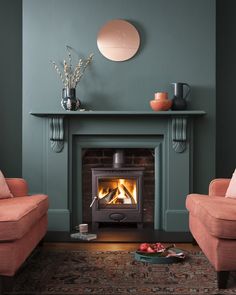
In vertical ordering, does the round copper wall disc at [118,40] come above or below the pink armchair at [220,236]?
above

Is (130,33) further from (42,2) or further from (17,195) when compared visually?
(17,195)

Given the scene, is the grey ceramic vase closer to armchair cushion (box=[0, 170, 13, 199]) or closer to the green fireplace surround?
the green fireplace surround

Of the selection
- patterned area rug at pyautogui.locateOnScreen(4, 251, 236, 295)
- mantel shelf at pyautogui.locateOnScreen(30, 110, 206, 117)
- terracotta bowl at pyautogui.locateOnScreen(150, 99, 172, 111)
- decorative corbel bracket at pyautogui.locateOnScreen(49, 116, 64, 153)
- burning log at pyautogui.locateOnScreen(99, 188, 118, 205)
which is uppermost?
terracotta bowl at pyautogui.locateOnScreen(150, 99, 172, 111)

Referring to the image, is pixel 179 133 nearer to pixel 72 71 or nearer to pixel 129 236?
pixel 129 236

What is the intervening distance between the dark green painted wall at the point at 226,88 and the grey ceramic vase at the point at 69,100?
1639mm

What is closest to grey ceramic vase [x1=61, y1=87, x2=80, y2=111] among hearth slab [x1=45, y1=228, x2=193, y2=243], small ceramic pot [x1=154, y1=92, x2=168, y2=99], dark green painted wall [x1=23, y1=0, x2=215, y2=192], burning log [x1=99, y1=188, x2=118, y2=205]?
dark green painted wall [x1=23, y1=0, x2=215, y2=192]

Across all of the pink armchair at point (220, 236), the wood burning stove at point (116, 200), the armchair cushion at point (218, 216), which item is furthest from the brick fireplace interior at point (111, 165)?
the pink armchair at point (220, 236)

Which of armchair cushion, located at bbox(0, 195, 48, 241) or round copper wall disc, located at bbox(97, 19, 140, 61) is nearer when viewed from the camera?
armchair cushion, located at bbox(0, 195, 48, 241)

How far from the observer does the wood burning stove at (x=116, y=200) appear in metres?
4.48

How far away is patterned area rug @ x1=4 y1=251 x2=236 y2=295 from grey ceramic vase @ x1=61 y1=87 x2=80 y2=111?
4.83ft

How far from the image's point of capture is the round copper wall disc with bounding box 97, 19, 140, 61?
442 centimetres

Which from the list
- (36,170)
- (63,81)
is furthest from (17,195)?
(63,81)

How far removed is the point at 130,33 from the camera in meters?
4.42

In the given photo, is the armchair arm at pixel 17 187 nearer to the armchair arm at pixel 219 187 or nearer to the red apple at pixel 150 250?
the red apple at pixel 150 250
